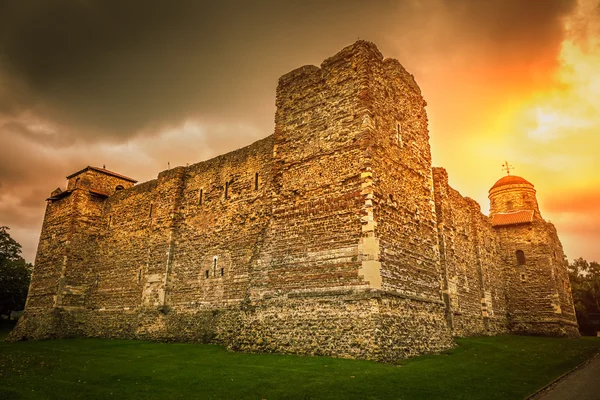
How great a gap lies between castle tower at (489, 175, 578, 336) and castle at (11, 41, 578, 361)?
9cm

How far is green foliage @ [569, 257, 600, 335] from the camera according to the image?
37.7m

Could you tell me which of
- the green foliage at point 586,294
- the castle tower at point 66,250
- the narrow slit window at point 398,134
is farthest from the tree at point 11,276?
the green foliage at point 586,294

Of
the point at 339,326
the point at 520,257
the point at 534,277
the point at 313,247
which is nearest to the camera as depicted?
the point at 339,326

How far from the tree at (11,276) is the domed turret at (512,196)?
43670 mm

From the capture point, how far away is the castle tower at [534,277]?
26844mm

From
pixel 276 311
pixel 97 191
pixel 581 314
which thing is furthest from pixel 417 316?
pixel 581 314

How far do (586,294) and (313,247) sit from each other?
1518 inches

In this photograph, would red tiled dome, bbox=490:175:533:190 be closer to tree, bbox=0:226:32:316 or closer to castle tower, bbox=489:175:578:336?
castle tower, bbox=489:175:578:336

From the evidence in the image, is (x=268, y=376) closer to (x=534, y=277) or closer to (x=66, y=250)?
(x=66, y=250)

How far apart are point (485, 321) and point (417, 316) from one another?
45.7 feet

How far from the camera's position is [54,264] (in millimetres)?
27141

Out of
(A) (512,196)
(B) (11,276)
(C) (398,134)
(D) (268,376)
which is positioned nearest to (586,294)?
(A) (512,196)

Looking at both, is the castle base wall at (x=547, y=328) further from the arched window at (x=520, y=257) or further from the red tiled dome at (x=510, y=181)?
the red tiled dome at (x=510, y=181)

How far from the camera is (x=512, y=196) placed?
116 ft
